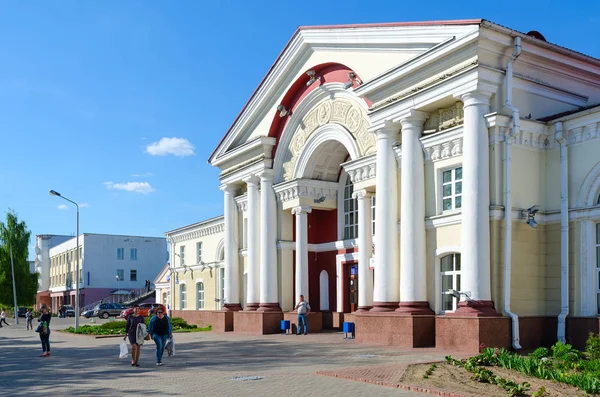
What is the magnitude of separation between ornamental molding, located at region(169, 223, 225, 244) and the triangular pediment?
21.1 ft

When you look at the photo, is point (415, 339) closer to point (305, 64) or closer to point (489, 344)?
point (489, 344)

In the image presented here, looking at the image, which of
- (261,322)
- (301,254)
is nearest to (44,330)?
(261,322)

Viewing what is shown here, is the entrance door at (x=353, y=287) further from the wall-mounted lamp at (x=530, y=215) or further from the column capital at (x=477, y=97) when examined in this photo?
the column capital at (x=477, y=97)

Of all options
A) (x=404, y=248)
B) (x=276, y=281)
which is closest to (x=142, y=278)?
(x=276, y=281)

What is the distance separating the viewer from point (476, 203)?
18.0 m

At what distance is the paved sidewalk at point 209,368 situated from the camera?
12242mm

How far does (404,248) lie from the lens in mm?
20266

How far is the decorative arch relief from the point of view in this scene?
23594 mm

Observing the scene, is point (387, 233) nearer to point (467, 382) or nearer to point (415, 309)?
point (415, 309)

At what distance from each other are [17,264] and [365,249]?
57.3 meters

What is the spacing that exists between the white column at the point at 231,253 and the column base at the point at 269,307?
127 inches

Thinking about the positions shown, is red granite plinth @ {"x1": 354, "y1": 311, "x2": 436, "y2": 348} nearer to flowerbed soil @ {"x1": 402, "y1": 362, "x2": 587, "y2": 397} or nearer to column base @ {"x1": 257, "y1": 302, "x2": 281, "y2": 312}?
flowerbed soil @ {"x1": 402, "y1": 362, "x2": 587, "y2": 397}

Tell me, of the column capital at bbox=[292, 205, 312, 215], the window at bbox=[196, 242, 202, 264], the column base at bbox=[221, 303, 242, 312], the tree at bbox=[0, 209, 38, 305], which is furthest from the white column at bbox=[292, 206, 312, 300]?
the tree at bbox=[0, 209, 38, 305]

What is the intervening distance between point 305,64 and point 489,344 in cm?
1327
